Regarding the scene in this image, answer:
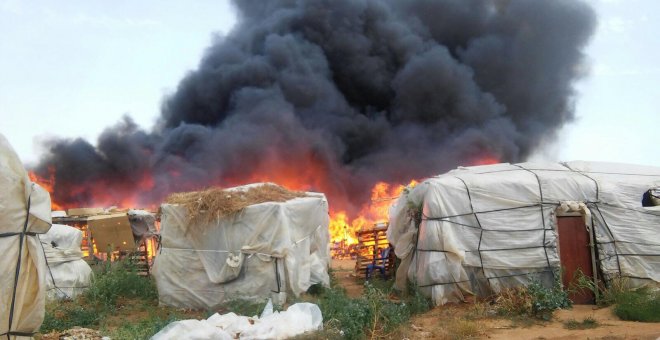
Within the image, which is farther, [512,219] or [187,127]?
[187,127]

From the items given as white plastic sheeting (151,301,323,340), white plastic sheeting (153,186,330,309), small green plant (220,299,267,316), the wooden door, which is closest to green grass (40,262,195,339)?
white plastic sheeting (153,186,330,309)

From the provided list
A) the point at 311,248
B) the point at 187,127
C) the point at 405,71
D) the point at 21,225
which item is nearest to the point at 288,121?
the point at 187,127

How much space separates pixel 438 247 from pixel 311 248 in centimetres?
314

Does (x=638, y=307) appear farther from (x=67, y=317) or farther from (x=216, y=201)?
(x=67, y=317)

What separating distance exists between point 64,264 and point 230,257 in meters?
4.11

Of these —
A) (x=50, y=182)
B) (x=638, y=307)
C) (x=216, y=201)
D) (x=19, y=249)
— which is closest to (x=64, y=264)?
(x=216, y=201)

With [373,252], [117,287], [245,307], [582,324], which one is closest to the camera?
[582,324]

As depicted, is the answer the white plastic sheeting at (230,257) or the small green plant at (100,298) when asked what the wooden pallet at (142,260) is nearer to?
the small green plant at (100,298)

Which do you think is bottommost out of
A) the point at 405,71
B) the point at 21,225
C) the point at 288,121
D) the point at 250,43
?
the point at 21,225

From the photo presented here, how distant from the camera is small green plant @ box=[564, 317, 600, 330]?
8.93 m

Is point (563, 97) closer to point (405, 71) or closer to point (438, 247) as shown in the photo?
point (405, 71)

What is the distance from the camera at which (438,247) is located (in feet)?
35.9

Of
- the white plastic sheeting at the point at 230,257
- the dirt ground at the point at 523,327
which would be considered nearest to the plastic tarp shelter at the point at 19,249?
the dirt ground at the point at 523,327

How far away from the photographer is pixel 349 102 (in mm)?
34812
